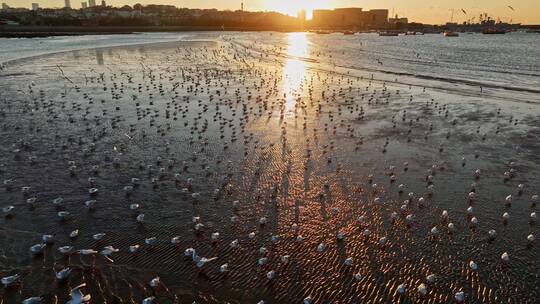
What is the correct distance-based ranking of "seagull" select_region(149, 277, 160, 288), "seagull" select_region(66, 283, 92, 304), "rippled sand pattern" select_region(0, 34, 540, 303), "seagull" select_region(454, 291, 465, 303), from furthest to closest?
1. "rippled sand pattern" select_region(0, 34, 540, 303)
2. "seagull" select_region(149, 277, 160, 288)
3. "seagull" select_region(454, 291, 465, 303)
4. "seagull" select_region(66, 283, 92, 304)

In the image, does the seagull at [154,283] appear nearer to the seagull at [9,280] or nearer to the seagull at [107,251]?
the seagull at [107,251]

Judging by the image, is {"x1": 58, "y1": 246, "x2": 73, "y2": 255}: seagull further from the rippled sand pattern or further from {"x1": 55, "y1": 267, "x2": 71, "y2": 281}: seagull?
{"x1": 55, "y1": 267, "x2": 71, "y2": 281}: seagull

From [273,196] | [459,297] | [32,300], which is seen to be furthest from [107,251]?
[459,297]

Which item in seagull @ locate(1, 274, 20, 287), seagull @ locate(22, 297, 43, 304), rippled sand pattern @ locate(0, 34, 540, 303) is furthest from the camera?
rippled sand pattern @ locate(0, 34, 540, 303)

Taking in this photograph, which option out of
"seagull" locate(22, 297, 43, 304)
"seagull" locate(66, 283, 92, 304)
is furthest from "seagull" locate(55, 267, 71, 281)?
"seagull" locate(66, 283, 92, 304)

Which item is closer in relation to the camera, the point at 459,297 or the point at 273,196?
the point at 459,297

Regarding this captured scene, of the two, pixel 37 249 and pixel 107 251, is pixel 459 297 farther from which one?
pixel 37 249

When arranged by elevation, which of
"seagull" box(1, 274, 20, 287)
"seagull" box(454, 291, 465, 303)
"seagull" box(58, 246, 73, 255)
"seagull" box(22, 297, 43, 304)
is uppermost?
"seagull" box(58, 246, 73, 255)

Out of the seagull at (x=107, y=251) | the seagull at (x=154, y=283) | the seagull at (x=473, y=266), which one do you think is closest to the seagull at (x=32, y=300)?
the seagull at (x=107, y=251)

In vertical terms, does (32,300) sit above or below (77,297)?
below

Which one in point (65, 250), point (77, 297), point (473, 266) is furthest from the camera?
point (65, 250)
